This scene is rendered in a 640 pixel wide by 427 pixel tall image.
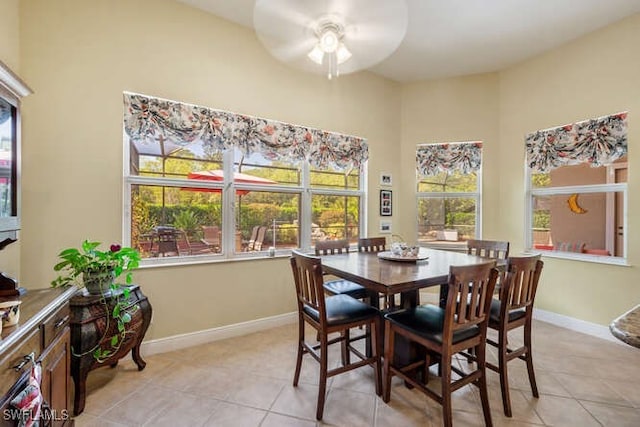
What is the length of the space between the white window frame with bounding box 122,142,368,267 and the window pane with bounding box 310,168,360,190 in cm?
5

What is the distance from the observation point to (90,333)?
180 centimetres

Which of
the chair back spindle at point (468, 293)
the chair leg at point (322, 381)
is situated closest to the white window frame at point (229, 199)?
the chair leg at point (322, 381)

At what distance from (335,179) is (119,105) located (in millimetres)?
2239

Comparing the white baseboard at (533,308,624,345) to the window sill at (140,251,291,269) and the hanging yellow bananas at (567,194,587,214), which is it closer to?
the hanging yellow bananas at (567,194,587,214)

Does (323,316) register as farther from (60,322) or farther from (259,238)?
(259,238)

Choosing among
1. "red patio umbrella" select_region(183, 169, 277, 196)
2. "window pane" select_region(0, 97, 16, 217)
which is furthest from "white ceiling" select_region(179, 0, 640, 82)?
"window pane" select_region(0, 97, 16, 217)

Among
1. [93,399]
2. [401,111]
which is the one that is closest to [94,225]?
[93,399]

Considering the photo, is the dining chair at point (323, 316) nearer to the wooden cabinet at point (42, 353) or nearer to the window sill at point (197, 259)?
the window sill at point (197, 259)

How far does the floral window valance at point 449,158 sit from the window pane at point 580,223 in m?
0.85

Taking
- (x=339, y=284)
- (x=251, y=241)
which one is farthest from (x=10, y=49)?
(x=339, y=284)

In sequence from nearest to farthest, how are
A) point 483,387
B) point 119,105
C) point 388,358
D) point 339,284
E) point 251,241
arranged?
point 483,387
point 388,358
point 119,105
point 339,284
point 251,241

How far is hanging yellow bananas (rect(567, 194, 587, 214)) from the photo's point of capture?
3158 millimetres

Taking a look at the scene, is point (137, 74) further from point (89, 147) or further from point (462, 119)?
point (462, 119)

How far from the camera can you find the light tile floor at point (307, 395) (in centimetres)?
173
